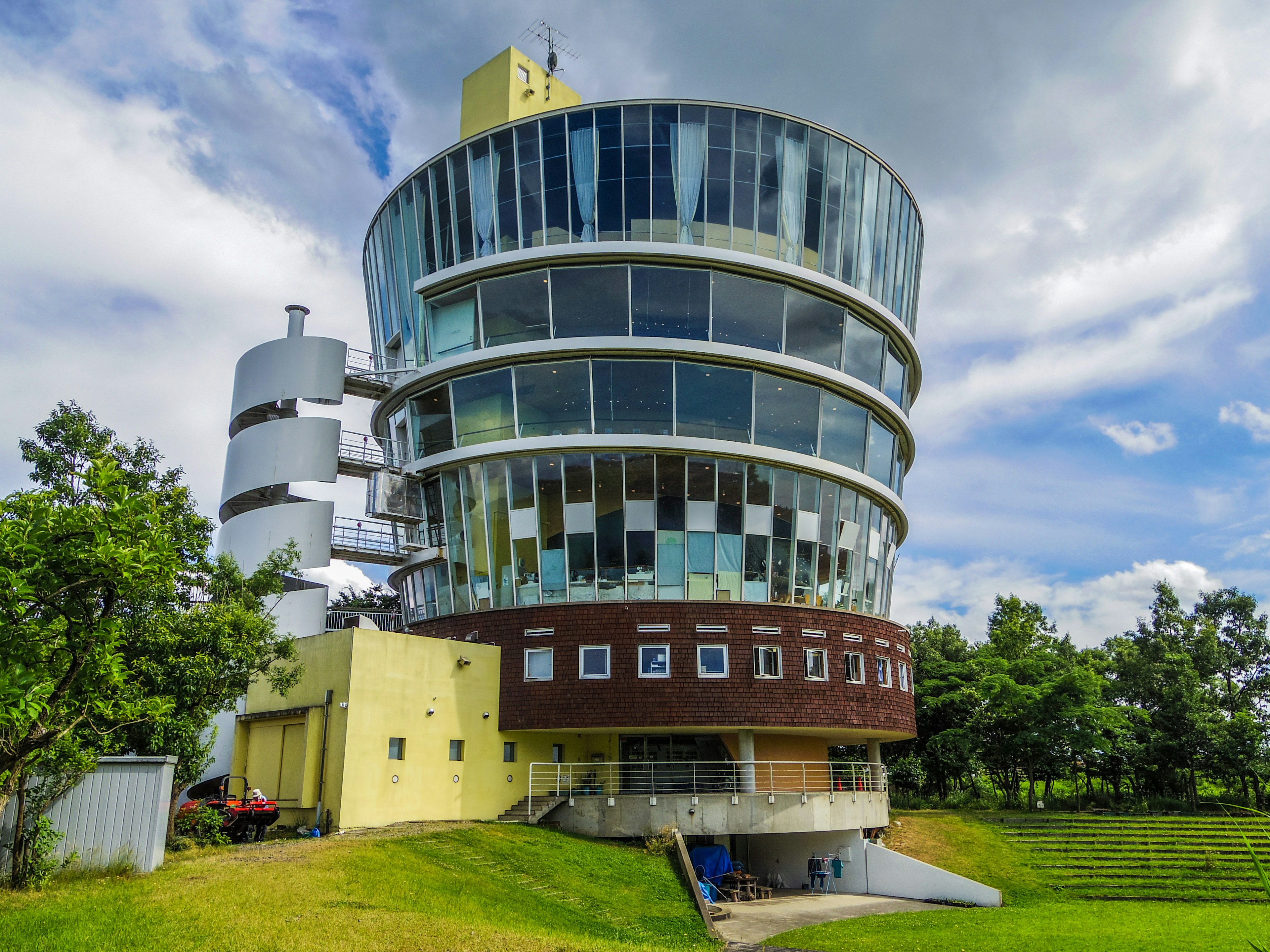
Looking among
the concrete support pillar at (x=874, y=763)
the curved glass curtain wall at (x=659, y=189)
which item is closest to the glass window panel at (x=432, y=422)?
the curved glass curtain wall at (x=659, y=189)

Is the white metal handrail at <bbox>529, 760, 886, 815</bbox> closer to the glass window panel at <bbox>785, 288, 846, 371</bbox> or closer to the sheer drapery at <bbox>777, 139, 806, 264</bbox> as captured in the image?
the glass window panel at <bbox>785, 288, 846, 371</bbox>

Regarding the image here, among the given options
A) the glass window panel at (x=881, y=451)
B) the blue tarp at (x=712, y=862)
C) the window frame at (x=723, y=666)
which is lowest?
the blue tarp at (x=712, y=862)

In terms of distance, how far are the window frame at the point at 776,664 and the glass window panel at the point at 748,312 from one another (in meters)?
9.98

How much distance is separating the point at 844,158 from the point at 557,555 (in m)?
17.8

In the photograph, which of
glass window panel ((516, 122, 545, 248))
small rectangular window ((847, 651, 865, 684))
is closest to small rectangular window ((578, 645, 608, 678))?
small rectangular window ((847, 651, 865, 684))

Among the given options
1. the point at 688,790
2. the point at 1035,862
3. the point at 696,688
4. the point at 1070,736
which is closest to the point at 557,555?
the point at 696,688

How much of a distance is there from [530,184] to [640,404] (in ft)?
29.0

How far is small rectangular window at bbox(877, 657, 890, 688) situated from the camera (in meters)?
34.5

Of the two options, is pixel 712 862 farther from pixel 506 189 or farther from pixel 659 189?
pixel 506 189

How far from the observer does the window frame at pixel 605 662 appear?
100 feet

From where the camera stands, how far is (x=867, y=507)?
35906 mm

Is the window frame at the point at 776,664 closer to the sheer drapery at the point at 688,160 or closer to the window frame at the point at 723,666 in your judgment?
the window frame at the point at 723,666

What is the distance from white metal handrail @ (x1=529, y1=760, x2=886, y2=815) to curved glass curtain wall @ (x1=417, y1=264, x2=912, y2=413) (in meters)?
13.9

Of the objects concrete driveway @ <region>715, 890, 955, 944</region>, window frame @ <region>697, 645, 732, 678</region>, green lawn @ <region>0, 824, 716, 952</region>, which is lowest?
concrete driveway @ <region>715, 890, 955, 944</region>
